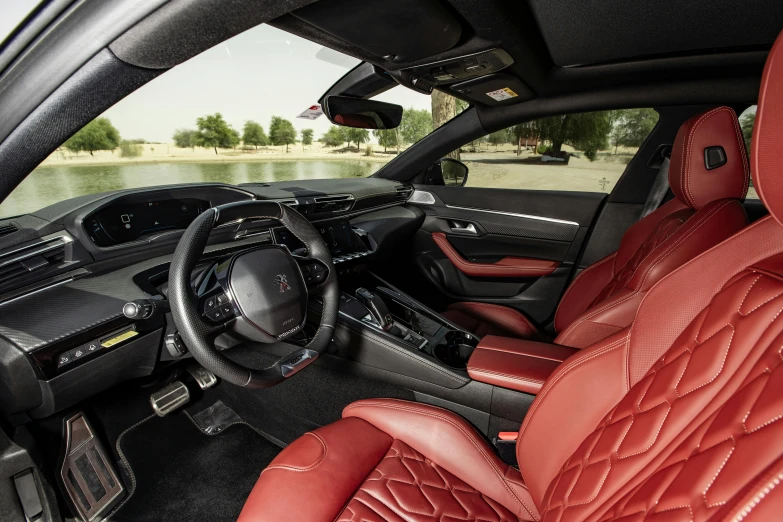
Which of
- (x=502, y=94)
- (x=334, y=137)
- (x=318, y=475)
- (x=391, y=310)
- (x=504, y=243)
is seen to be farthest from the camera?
(x=504, y=243)

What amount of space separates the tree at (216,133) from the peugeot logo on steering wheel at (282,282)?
3.64ft

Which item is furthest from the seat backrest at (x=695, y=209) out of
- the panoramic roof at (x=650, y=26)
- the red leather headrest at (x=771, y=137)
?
the red leather headrest at (x=771, y=137)

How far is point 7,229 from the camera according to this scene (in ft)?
4.15

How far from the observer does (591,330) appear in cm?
151

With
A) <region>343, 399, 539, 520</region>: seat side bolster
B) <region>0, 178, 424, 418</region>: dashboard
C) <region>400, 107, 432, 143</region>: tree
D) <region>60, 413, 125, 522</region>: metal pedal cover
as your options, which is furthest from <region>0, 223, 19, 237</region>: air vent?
<region>400, 107, 432, 143</region>: tree

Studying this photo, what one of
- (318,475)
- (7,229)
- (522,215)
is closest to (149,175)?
(7,229)

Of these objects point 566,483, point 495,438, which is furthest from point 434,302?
point 566,483

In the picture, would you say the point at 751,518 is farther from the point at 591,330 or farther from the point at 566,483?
the point at 591,330

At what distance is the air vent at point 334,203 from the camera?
2.21 metres

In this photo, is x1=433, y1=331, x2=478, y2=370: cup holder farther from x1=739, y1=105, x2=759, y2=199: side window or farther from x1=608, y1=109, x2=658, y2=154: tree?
x1=608, y1=109, x2=658, y2=154: tree

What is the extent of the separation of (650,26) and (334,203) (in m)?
1.52

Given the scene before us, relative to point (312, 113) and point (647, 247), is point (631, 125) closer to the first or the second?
point (647, 247)

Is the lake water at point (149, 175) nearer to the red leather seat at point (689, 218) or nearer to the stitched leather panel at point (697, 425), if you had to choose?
the stitched leather panel at point (697, 425)

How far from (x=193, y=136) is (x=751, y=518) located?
2.15m
